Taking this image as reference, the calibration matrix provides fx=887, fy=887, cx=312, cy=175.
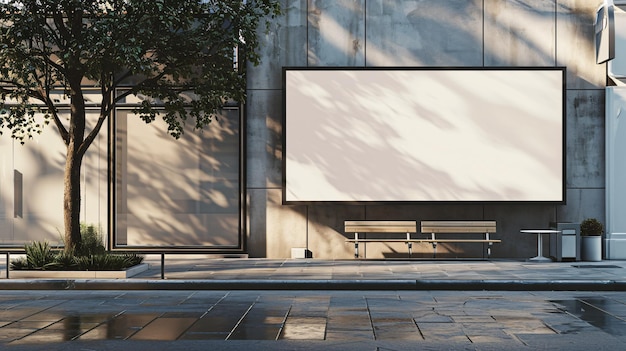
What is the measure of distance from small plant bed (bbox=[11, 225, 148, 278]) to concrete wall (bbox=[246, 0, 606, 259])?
17.0ft

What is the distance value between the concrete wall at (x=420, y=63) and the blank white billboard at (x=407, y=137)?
1.62 feet

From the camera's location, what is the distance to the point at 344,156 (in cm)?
2178

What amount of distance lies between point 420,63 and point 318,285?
806 centimetres

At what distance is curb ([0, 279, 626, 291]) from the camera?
16.0m

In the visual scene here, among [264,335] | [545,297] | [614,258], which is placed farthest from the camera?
[614,258]

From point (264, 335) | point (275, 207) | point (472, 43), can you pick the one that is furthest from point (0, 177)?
point (264, 335)

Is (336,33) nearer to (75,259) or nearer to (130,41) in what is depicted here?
(130,41)

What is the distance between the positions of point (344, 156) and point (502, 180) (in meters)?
3.91

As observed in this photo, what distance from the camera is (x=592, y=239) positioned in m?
21.0

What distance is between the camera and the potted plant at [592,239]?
21.0 meters

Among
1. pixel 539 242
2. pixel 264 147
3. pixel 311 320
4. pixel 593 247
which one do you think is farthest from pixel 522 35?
pixel 311 320

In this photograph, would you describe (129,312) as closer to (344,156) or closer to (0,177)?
(344,156)

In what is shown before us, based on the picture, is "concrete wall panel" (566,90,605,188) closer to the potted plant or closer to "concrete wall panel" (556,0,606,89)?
"concrete wall panel" (556,0,606,89)

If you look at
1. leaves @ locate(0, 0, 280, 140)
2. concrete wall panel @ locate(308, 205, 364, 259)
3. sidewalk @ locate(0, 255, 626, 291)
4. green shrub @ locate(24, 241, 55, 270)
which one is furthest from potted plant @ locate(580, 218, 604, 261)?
green shrub @ locate(24, 241, 55, 270)
